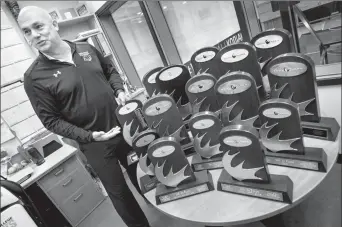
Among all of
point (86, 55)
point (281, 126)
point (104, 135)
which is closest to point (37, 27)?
point (86, 55)

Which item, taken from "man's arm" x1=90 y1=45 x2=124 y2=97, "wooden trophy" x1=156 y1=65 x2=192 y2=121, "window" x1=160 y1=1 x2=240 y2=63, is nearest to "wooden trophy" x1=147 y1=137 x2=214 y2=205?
"wooden trophy" x1=156 y1=65 x2=192 y2=121

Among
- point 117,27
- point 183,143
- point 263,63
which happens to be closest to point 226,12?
point 117,27

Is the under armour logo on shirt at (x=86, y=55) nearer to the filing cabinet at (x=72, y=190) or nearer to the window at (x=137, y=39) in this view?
the filing cabinet at (x=72, y=190)

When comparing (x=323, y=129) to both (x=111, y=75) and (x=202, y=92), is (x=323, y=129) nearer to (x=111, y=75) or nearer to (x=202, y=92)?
(x=202, y=92)

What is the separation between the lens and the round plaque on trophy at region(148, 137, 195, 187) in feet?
2.74

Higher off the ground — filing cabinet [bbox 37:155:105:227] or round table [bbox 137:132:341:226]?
round table [bbox 137:132:341:226]

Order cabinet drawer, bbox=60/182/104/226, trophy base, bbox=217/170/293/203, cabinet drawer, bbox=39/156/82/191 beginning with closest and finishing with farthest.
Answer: trophy base, bbox=217/170/293/203 < cabinet drawer, bbox=39/156/82/191 < cabinet drawer, bbox=60/182/104/226

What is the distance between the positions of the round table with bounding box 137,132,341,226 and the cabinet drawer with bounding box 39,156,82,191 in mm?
1631

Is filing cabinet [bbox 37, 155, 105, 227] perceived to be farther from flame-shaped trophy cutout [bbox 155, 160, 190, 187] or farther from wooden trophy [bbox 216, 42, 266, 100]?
wooden trophy [bbox 216, 42, 266, 100]

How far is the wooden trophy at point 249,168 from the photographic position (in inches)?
27.4

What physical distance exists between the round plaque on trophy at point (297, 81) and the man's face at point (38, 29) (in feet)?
3.79

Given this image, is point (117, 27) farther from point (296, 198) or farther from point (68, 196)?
point (296, 198)

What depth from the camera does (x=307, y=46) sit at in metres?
1.42

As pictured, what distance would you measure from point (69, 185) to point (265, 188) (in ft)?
6.75
